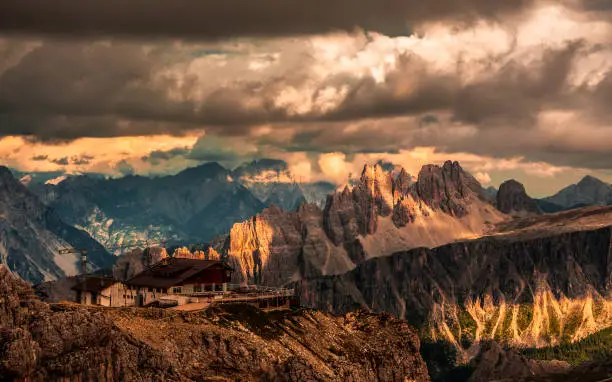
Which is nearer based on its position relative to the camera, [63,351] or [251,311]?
[63,351]

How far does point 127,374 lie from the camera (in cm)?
13700

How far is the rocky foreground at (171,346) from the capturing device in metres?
128

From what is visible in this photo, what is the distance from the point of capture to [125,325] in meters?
155

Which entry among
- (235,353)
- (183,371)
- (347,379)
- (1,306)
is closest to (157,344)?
(183,371)

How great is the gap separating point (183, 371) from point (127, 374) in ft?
46.3

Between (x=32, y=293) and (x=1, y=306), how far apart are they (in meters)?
12.2

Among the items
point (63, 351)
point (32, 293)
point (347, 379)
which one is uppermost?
point (32, 293)

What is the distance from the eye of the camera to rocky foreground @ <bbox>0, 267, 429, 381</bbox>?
128 metres

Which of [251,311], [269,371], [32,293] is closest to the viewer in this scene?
[32,293]

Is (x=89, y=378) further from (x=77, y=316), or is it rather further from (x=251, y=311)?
(x=251, y=311)

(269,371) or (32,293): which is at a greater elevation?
(32,293)

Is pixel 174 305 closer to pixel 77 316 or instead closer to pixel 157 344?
pixel 157 344

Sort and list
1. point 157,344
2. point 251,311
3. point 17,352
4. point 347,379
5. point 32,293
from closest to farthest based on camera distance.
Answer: point 17,352
point 32,293
point 157,344
point 347,379
point 251,311

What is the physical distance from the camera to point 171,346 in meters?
153
